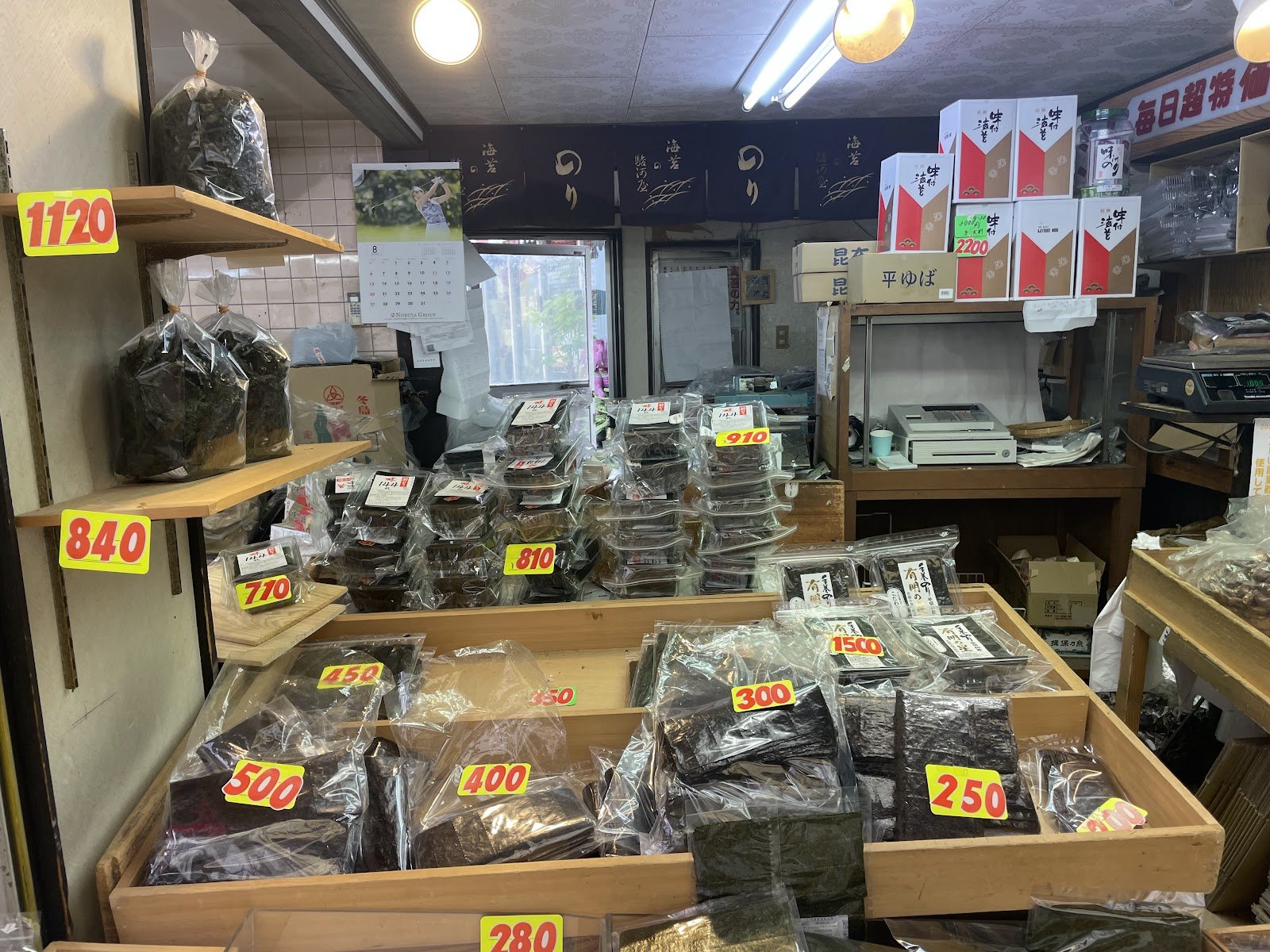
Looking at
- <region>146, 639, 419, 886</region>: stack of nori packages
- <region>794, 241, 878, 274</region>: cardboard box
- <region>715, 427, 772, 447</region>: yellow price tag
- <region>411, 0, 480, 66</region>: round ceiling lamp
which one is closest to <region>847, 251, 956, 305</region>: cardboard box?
<region>794, 241, 878, 274</region>: cardboard box

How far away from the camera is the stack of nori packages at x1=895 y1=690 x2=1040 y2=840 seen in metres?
1.18

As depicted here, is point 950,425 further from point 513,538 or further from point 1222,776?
point 513,538

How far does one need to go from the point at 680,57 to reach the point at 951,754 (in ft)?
9.35

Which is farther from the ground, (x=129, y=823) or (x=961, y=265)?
(x=961, y=265)

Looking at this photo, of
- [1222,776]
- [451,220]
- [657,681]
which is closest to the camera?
[657,681]

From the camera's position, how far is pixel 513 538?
2.09 metres

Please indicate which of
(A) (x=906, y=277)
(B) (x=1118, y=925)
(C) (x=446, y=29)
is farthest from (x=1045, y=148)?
(B) (x=1118, y=925)

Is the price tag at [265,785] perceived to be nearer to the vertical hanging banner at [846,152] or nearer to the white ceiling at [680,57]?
the white ceiling at [680,57]

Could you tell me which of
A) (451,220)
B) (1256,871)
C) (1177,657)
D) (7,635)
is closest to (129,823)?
(7,635)

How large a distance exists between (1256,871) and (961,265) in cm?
210

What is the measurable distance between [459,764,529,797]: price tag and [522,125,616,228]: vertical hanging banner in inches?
131

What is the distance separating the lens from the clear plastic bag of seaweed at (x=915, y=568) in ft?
6.11

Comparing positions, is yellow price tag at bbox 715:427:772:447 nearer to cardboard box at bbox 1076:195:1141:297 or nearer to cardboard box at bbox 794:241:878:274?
cardboard box at bbox 794:241:878:274

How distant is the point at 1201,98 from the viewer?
302 centimetres
